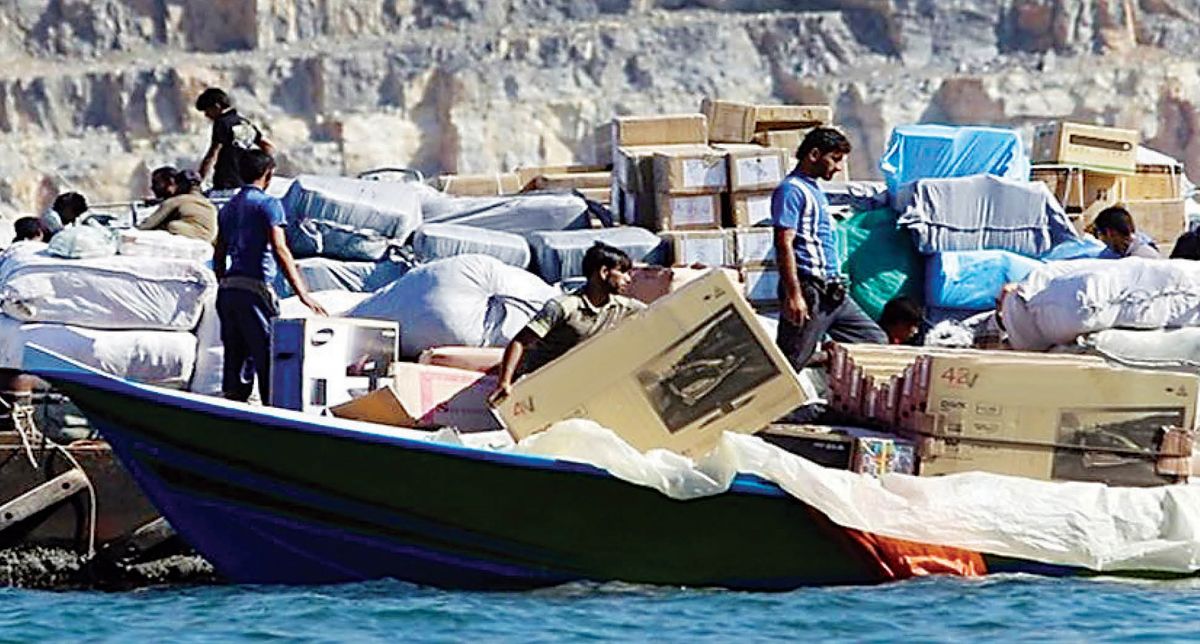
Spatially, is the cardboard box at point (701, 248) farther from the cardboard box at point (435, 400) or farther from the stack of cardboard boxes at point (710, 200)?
the cardboard box at point (435, 400)

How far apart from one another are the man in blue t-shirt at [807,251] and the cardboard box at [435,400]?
119cm

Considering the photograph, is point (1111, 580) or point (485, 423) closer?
point (1111, 580)

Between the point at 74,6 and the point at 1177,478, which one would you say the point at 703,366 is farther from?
the point at 74,6

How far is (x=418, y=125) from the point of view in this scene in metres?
44.1

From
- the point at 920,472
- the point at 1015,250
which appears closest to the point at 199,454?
the point at 920,472

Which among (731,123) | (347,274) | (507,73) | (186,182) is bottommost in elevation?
(507,73)

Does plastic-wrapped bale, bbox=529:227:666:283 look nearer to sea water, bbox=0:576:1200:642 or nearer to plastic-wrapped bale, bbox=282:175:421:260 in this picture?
plastic-wrapped bale, bbox=282:175:421:260

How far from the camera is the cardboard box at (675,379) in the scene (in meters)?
10.1

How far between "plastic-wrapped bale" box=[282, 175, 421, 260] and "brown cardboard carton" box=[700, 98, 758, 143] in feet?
7.10

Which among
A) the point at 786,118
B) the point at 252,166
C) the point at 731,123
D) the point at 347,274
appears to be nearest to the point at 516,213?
the point at 347,274

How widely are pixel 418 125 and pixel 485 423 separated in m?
33.2

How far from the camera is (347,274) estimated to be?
12.9 metres

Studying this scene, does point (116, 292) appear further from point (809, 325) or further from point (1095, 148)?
point (1095, 148)

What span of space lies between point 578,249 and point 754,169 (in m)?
0.94
